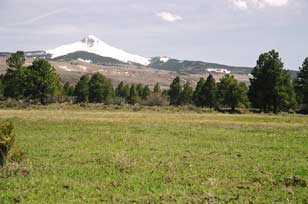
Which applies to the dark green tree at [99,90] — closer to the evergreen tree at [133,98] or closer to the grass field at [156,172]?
the evergreen tree at [133,98]

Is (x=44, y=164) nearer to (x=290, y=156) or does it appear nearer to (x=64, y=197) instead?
(x=64, y=197)

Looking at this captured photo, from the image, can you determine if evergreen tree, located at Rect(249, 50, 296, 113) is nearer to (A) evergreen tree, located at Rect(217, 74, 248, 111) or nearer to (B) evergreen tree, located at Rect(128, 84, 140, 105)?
(A) evergreen tree, located at Rect(217, 74, 248, 111)

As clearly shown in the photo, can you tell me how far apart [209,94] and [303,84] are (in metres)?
22.9

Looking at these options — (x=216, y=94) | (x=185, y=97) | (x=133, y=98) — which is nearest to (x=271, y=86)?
(x=216, y=94)

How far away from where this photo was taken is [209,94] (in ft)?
341

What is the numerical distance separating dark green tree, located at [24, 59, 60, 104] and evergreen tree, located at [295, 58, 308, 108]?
51798 mm

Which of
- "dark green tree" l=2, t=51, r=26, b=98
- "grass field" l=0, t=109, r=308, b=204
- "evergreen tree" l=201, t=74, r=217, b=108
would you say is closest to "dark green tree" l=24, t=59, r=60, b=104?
"dark green tree" l=2, t=51, r=26, b=98

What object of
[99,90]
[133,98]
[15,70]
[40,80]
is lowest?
[133,98]

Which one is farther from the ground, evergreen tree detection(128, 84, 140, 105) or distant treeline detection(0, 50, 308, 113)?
distant treeline detection(0, 50, 308, 113)

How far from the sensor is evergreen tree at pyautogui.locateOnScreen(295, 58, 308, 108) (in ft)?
283

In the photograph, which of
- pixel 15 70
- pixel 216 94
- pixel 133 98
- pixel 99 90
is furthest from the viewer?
pixel 133 98

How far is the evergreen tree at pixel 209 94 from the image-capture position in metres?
103

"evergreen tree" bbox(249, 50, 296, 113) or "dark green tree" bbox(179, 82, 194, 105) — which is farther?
"dark green tree" bbox(179, 82, 194, 105)

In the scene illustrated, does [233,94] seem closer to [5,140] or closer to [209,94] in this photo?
[209,94]
